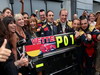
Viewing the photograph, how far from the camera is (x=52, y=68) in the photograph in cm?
226

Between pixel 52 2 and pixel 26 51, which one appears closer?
pixel 26 51

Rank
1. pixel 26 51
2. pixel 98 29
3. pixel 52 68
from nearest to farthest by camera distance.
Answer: pixel 26 51, pixel 52 68, pixel 98 29

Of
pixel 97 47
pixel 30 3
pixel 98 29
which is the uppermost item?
pixel 30 3

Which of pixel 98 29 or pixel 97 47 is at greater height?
pixel 98 29

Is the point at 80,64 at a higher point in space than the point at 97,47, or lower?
lower

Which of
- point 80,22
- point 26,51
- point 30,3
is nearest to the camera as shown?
point 26,51

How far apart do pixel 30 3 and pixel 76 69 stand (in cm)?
666

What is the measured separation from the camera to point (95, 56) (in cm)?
295

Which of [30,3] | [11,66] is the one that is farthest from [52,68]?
[30,3]

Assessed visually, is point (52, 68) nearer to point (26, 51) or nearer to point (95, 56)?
point (26, 51)

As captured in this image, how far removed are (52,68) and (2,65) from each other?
0.89 m

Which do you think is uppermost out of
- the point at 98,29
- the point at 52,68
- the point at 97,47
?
the point at 98,29

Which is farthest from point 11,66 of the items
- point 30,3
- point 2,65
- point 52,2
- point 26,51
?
point 52,2

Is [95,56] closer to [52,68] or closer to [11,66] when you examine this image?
[52,68]
